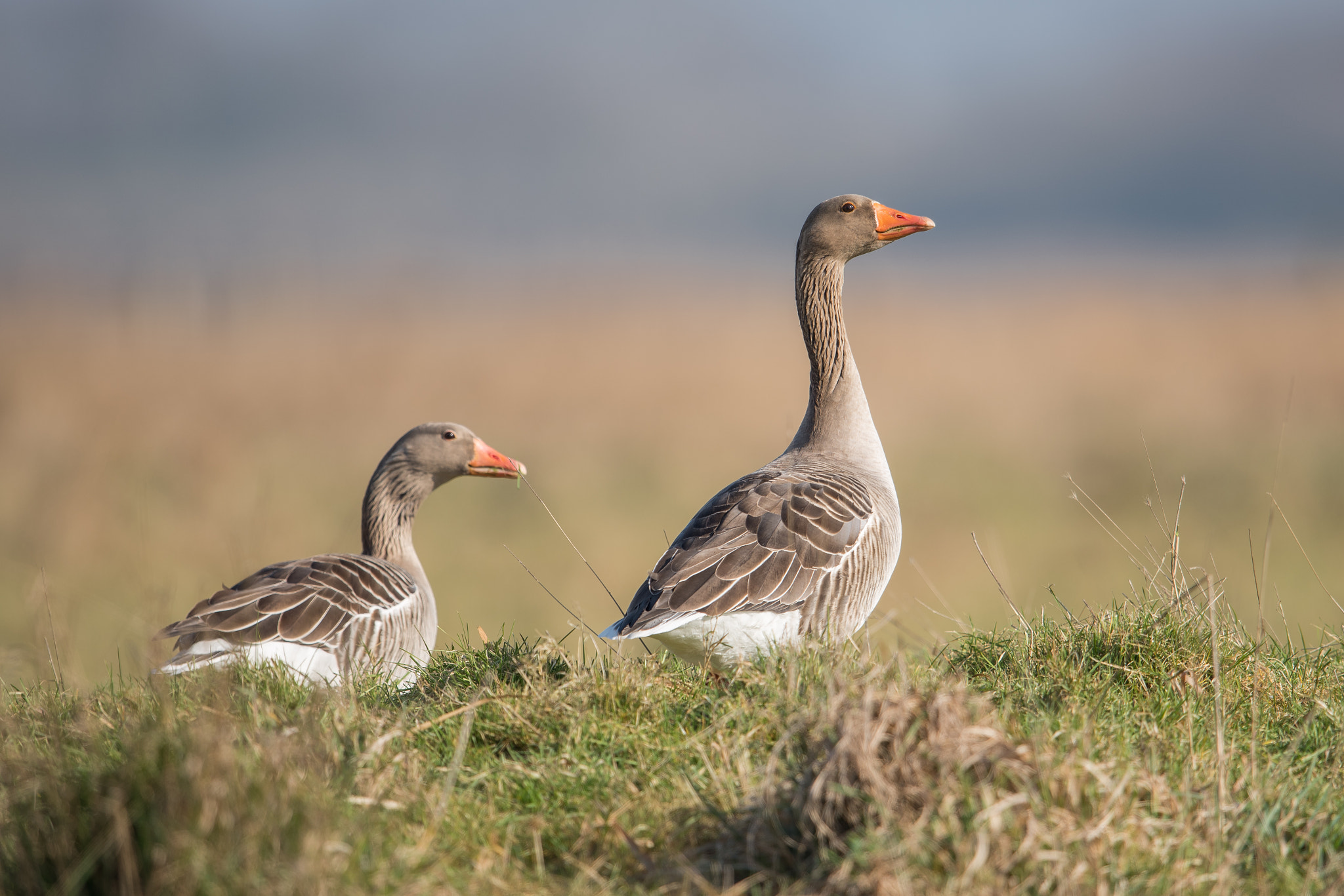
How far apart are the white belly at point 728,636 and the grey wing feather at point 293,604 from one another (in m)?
1.95

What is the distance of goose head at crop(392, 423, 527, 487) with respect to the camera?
8641mm

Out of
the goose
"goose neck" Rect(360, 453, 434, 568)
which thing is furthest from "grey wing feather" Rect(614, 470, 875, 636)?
"goose neck" Rect(360, 453, 434, 568)

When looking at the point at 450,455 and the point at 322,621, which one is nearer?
the point at 322,621

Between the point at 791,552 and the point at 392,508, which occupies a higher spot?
the point at 791,552

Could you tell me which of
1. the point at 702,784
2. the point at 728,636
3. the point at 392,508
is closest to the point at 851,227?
the point at 728,636

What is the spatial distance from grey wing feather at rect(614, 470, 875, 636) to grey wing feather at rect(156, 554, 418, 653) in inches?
75.6

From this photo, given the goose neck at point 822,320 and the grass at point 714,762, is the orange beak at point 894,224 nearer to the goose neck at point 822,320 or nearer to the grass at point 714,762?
the goose neck at point 822,320

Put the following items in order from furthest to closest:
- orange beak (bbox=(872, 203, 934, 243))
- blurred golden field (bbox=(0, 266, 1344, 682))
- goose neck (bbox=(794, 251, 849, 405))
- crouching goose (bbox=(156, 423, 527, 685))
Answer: blurred golden field (bbox=(0, 266, 1344, 682))
orange beak (bbox=(872, 203, 934, 243))
goose neck (bbox=(794, 251, 849, 405))
crouching goose (bbox=(156, 423, 527, 685))

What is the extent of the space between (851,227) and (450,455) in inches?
132

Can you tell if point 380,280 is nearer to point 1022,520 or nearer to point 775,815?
Result: point 1022,520

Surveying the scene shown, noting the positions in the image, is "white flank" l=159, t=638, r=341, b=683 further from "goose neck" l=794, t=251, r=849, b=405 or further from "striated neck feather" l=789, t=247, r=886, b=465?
"goose neck" l=794, t=251, r=849, b=405

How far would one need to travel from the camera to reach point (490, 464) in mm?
8680

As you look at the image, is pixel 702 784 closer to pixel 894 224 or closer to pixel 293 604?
pixel 293 604

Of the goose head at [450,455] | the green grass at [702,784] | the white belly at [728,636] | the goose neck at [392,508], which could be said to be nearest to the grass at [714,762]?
the green grass at [702,784]
